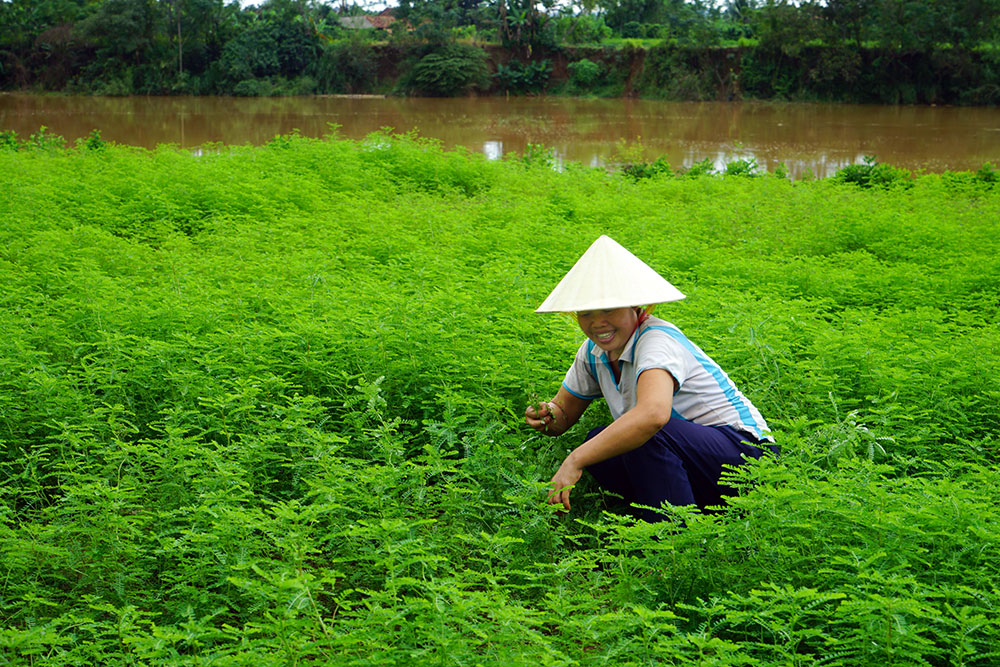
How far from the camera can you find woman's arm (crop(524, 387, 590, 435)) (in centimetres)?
383

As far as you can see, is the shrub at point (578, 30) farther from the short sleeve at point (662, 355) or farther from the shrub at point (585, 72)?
the short sleeve at point (662, 355)

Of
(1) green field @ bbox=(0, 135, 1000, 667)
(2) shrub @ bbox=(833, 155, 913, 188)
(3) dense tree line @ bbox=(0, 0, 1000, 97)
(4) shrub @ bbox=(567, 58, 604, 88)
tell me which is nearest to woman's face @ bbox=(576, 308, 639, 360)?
(1) green field @ bbox=(0, 135, 1000, 667)

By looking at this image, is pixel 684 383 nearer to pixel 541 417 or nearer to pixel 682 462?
pixel 682 462

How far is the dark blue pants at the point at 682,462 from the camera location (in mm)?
3340

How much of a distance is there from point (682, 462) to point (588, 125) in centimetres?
2590

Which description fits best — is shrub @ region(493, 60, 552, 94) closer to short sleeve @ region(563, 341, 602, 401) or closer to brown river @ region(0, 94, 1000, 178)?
brown river @ region(0, 94, 1000, 178)

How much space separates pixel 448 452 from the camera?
3.79 metres

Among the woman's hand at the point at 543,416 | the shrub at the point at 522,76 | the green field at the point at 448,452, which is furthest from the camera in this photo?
the shrub at the point at 522,76

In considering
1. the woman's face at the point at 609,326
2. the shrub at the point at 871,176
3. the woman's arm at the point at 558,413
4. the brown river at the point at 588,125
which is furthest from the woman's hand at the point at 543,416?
the brown river at the point at 588,125

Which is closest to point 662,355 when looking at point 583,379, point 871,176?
point 583,379

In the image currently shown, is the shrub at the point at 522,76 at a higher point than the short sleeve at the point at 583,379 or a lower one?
higher

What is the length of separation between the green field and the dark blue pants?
0.19m

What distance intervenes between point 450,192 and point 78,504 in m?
8.61

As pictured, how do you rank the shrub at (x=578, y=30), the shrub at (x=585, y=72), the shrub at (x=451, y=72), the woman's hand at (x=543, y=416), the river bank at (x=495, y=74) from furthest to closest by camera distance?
the shrub at (x=578, y=30) → the shrub at (x=585, y=72) → the shrub at (x=451, y=72) → the river bank at (x=495, y=74) → the woman's hand at (x=543, y=416)
